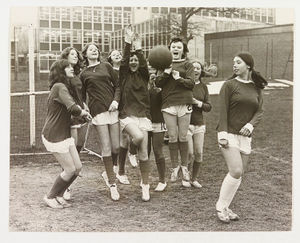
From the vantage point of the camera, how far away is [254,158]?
3426 millimetres

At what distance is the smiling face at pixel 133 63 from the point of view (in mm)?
2678

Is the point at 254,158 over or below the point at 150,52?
below

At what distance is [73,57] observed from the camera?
262 centimetres

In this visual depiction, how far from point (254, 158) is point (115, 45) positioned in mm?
1356

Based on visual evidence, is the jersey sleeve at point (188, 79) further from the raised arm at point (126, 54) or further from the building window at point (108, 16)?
the building window at point (108, 16)

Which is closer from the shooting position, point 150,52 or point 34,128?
point 150,52

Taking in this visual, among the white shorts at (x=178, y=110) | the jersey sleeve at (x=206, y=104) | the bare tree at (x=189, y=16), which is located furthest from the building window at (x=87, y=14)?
the jersey sleeve at (x=206, y=104)

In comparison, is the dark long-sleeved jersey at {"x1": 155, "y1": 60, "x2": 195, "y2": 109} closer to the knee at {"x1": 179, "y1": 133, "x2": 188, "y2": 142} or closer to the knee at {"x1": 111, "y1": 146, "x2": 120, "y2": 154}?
the knee at {"x1": 179, "y1": 133, "x2": 188, "y2": 142}

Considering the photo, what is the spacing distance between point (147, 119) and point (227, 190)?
0.64 m
